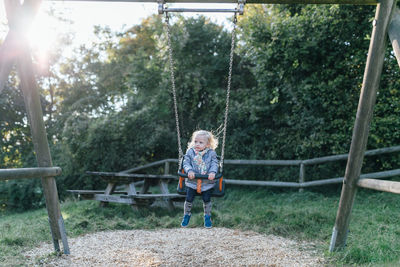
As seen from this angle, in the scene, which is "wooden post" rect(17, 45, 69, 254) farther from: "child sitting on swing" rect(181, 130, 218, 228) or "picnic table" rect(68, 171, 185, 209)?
"picnic table" rect(68, 171, 185, 209)

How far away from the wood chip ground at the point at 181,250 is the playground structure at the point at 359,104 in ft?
1.09

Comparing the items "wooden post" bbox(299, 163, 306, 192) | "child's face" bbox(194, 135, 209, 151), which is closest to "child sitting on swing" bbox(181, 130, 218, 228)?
"child's face" bbox(194, 135, 209, 151)

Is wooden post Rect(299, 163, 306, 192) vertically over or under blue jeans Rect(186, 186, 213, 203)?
under

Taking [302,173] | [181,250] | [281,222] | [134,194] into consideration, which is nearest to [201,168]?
[181,250]

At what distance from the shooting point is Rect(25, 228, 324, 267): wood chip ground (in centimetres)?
422

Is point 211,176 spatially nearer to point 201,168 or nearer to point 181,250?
point 201,168

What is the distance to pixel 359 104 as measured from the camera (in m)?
4.04

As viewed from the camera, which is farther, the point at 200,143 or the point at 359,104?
the point at 200,143

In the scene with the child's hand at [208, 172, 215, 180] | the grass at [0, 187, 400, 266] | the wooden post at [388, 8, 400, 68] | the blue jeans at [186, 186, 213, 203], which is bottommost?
the grass at [0, 187, 400, 266]

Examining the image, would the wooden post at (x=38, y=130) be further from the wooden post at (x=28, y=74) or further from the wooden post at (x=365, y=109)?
the wooden post at (x=365, y=109)

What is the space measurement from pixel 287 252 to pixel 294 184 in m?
3.54

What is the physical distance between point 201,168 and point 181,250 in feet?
3.61

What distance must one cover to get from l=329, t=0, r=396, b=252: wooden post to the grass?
311mm

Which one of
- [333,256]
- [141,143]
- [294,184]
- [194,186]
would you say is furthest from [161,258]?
[141,143]
